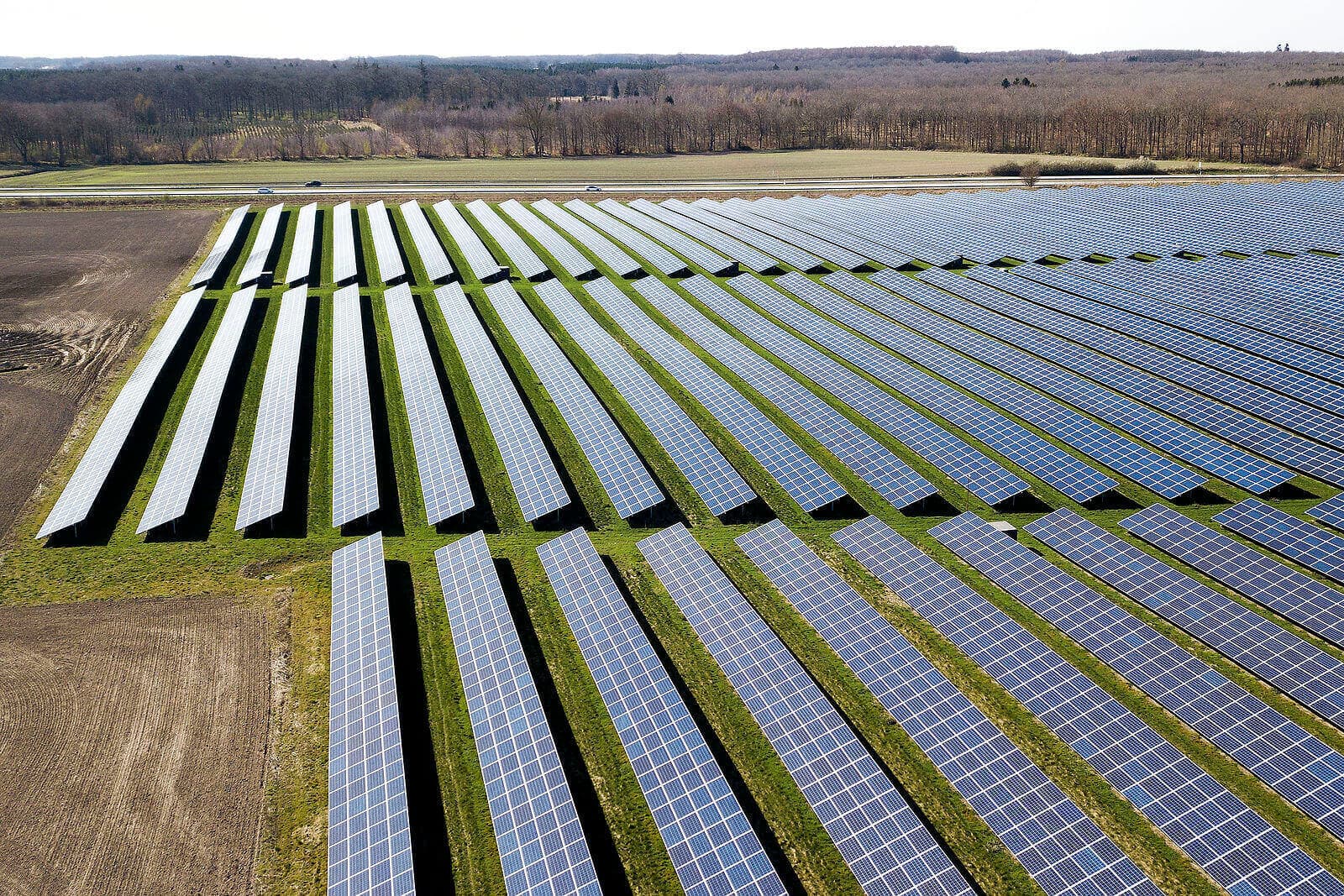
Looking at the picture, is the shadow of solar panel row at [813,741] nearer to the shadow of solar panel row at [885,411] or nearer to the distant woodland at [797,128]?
the shadow of solar panel row at [885,411]

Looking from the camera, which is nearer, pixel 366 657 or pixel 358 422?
pixel 366 657

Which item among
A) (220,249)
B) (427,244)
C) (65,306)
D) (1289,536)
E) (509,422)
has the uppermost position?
(220,249)

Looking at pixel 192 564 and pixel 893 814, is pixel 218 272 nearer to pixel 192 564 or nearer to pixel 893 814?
pixel 192 564

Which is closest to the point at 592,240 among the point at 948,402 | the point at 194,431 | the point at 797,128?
the point at 194,431

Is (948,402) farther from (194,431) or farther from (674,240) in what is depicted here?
(674,240)

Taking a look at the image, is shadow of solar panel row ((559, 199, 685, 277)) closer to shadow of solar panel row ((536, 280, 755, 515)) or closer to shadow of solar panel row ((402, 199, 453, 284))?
shadow of solar panel row ((536, 280, 755, 515))

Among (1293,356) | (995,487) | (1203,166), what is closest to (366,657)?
(995,487)
